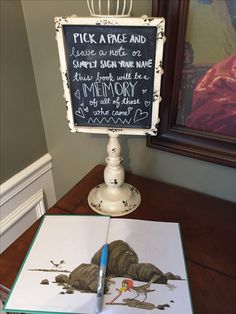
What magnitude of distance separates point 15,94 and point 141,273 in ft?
2.47

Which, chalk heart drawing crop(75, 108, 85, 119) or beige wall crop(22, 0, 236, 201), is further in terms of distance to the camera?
beige wall crop(22, 0, 236, 201)

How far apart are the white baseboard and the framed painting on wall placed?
1.80ft

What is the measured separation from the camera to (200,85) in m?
0.82

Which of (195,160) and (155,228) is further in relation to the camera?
(195,160)

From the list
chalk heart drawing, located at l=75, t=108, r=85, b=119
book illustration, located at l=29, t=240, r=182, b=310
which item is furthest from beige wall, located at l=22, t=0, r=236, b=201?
book illustration, located at l=29, t=240, r=182, b=310

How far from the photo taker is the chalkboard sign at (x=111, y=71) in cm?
69

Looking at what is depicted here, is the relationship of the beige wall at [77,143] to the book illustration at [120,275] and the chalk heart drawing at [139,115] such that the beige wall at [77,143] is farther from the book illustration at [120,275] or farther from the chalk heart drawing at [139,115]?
the book illustration at [120,275]

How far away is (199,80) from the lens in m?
0.82

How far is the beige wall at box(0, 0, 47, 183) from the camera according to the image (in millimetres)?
987

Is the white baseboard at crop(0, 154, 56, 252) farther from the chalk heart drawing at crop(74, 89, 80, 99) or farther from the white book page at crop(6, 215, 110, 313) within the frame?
the chalk heart drawing at crop(74, 89, 80, 99)

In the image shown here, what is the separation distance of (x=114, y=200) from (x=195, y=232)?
0.24 m

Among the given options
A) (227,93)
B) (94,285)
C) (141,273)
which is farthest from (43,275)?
(227,93)

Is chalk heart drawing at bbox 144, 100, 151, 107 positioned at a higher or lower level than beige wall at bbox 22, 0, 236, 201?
lower

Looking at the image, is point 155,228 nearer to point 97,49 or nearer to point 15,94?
point 97,49
